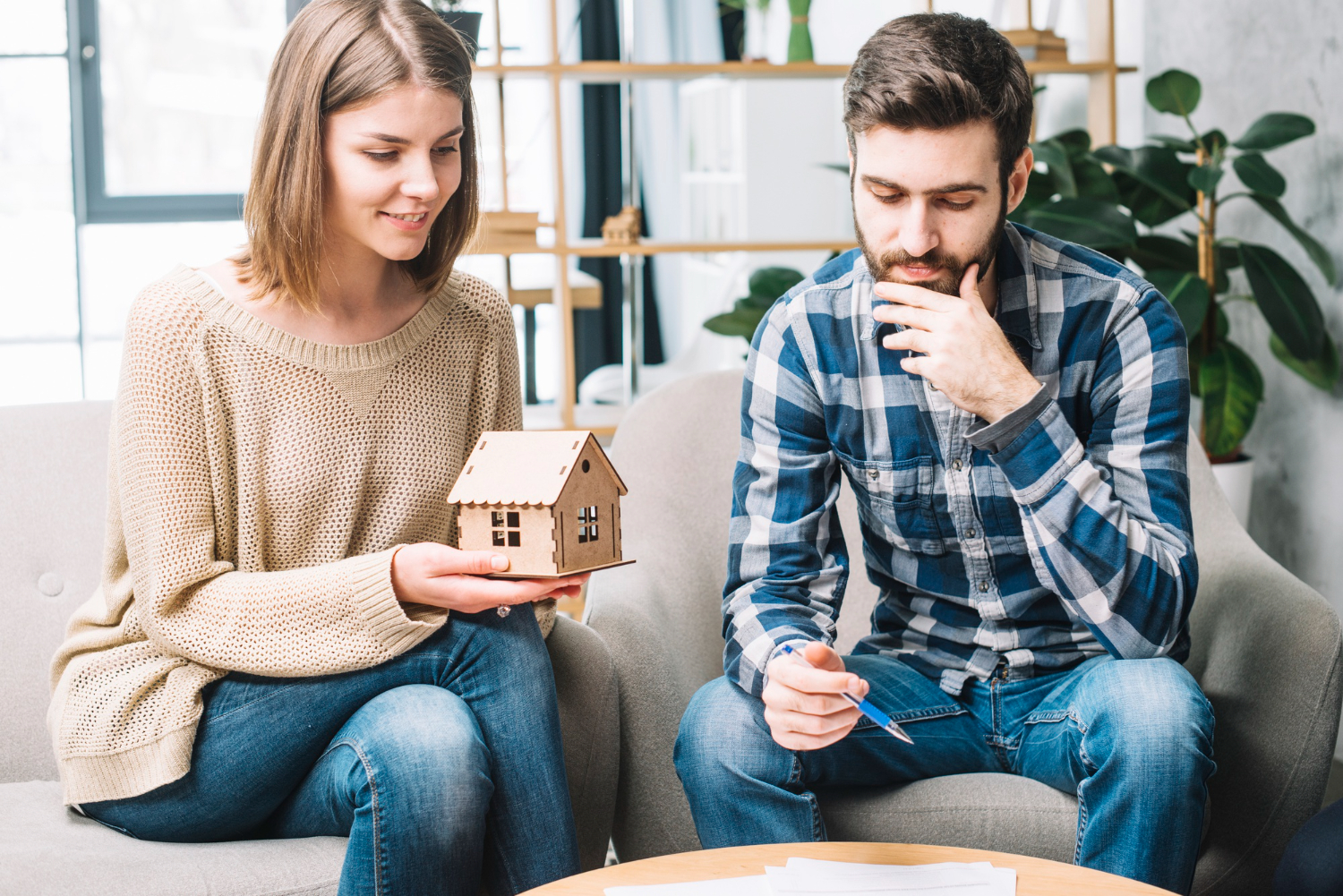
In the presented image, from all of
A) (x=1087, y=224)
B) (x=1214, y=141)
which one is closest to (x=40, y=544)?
(x=1087, y=224)

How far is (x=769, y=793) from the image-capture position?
116 centimetres

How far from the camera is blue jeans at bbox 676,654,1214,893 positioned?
109cm

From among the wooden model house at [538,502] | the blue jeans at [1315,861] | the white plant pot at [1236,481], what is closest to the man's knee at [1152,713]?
the blue jeans at [1315,861]

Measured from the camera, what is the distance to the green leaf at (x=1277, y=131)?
216 cm

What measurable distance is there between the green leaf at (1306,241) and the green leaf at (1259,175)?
2 centimetres

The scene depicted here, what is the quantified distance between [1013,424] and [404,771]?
0.67 meters

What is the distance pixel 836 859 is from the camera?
95cm

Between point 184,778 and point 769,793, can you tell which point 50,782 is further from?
point 769,793

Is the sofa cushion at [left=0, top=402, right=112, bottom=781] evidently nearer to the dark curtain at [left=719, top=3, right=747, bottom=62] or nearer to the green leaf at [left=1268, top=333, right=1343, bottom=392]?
the green leaf at [left=1268, top=333, right=1343, bottom=392]

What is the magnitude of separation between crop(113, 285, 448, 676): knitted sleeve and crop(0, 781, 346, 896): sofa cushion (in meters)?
0.17

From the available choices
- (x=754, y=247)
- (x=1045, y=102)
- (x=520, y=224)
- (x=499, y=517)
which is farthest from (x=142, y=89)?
(x=499, y=517)

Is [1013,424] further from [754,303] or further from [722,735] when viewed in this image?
[754,303]

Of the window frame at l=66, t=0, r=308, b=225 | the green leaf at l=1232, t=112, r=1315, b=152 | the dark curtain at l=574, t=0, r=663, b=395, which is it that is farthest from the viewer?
the dark curtain at l=574, t=0, r=663, b=395

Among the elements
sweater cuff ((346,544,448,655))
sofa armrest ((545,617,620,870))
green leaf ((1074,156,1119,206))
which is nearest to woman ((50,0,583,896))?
sweater cuff ((346,544,448,655))
